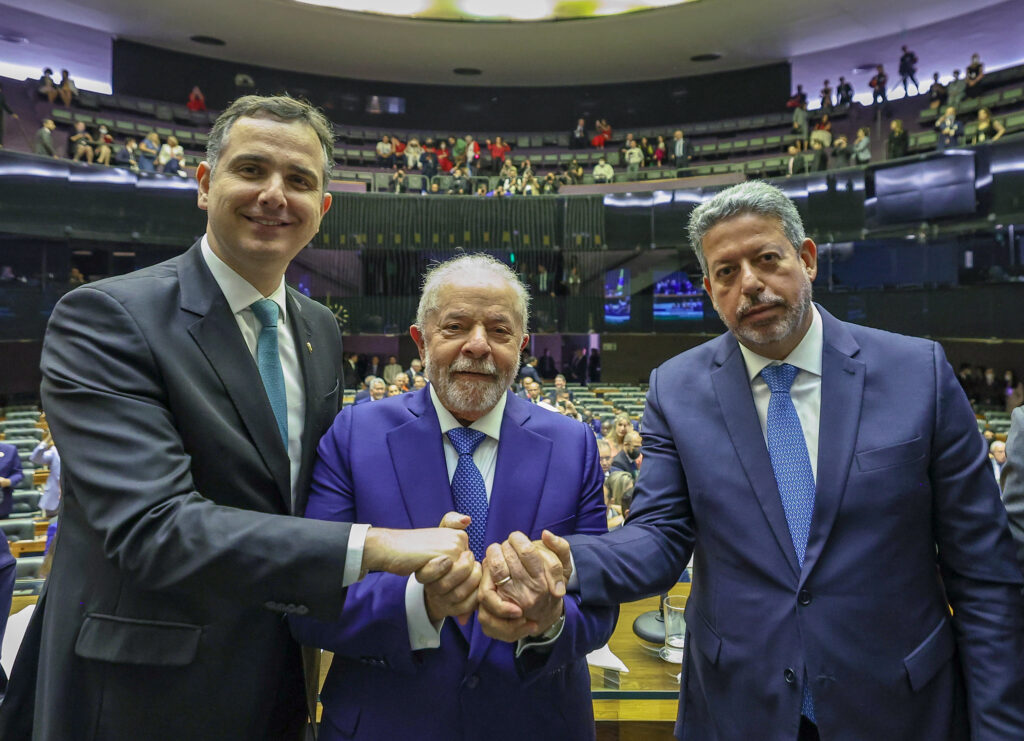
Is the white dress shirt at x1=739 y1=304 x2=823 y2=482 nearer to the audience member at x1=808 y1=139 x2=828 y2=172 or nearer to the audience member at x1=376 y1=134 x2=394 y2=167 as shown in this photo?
the audience member at x1=808 y1=139 x2=828 y2=172

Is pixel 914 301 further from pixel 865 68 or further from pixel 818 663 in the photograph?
pixel 818 663

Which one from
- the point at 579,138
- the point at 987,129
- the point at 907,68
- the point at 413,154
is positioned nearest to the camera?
the point at 987,129

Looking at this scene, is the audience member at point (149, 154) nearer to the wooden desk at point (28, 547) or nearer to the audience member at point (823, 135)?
the wooden desk at point (28, 547)

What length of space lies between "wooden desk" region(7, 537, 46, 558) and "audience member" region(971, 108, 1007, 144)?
16.1 meters

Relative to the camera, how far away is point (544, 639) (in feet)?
5.10

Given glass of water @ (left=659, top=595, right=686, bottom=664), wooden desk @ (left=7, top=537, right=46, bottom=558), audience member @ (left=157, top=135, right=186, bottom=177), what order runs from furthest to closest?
audience member @ (left=157, top=135, right=186, bottom=177)
wooden desk @ (left=7, top=537, right=46, bottom=558)
glass of water @ (left=659, top=595, right=686, bottom=664)

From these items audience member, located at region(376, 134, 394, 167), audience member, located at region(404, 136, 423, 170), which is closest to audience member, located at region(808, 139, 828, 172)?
audience member, located at region(404, 136, 423, 170)

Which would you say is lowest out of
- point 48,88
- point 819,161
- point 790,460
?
point 790,460

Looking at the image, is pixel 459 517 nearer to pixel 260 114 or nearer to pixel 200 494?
pixel 200 494

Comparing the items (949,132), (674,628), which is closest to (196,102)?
(949,132)

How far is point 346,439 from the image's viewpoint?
1.70 m

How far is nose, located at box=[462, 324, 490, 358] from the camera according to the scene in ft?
5.56

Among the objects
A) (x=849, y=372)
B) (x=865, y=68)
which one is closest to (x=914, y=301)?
(x=865, y=68)

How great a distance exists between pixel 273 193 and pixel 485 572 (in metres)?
0.98
